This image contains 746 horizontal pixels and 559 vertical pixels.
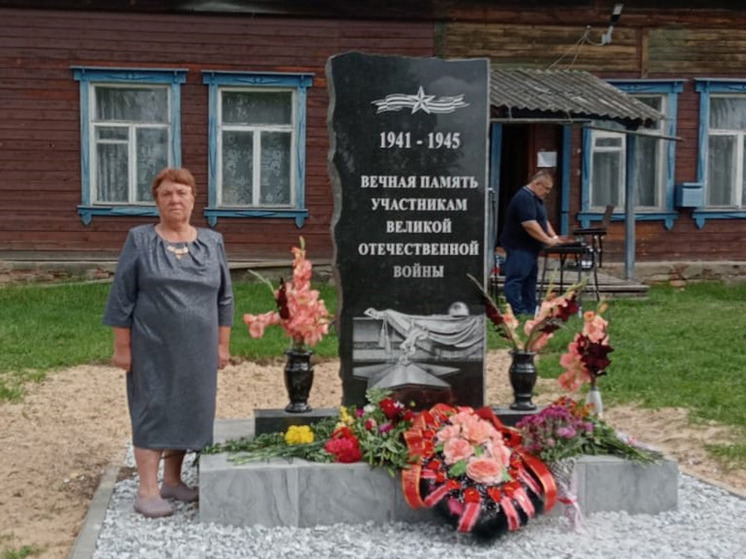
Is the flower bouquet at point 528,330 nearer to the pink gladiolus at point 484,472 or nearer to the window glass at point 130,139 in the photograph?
the pink gladiolus at point 484,472

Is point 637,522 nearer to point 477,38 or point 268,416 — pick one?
point 268,416

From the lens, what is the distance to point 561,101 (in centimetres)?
1316

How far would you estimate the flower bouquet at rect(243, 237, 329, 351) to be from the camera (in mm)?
5430

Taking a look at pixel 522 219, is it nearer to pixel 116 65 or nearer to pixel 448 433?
pixel 448 433

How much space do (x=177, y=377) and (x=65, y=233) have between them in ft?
35.2

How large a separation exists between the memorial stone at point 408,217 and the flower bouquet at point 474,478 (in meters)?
0.70

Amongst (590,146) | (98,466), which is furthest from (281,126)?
(98,466)

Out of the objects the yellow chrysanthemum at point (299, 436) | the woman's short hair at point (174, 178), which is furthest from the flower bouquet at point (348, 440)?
the woman's short hair at point (174, 178)

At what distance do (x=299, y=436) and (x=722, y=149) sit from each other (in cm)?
1263

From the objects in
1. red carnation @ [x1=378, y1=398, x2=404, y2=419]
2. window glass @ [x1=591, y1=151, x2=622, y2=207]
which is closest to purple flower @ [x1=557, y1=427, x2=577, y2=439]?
red carnation @ [x1=378, y1=398, x2=404, y2=419]

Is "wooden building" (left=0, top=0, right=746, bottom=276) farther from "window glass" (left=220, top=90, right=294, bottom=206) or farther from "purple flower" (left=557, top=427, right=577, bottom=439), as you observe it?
"purple flower" (left=557, top=427, right=577, bottom=439)

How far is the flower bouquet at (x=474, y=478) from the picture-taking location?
468 centimetres

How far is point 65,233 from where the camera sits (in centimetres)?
1512

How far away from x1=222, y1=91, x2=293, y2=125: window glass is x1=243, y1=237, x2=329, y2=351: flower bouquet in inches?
396
